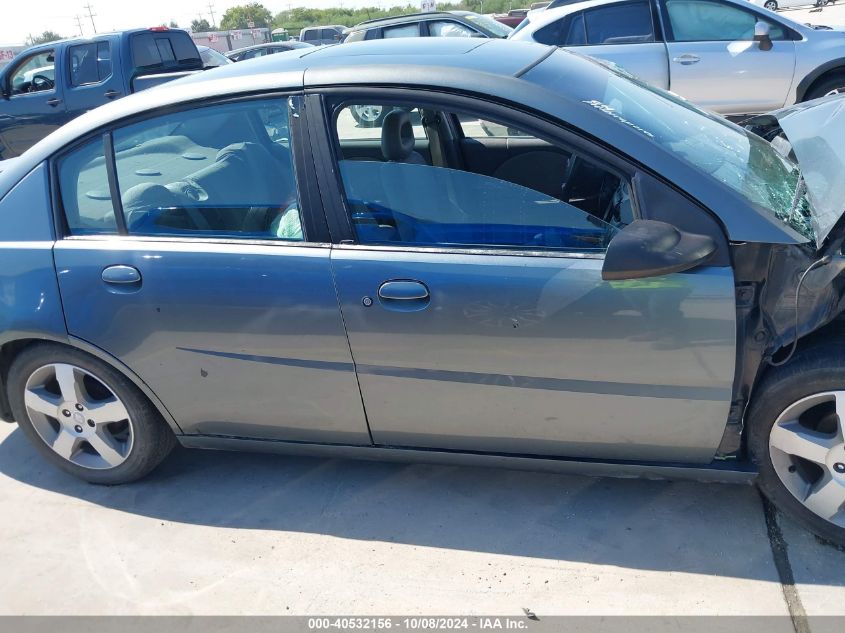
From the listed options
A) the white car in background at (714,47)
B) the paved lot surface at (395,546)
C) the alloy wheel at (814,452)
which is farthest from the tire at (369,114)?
the white car in background at (714,47)

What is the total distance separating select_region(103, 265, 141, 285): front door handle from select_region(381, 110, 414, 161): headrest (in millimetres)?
1038

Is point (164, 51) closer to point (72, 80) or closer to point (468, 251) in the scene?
point (72, 80)

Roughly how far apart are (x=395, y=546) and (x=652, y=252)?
140 centimetres

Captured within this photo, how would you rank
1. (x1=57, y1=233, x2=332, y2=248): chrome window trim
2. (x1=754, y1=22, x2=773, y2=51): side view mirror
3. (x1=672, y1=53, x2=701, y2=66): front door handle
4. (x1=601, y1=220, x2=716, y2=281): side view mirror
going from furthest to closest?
(x1=672, y1=53, x2=701, y2=66): front door handle, (x1=754, y1=22, x2=773, y2=51): side view mirror, (x1=57, y1=233, x2=332, y2=248): chrome window trim, (x1=601, y1=220, x2=716, y2=281): side view mirror

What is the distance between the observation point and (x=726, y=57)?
277 inches

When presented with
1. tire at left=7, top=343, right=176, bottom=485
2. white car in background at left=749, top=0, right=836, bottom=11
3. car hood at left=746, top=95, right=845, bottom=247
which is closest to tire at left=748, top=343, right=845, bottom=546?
car hood at left=746, top=95, right=845, bottom=247

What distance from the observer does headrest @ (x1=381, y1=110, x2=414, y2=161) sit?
275 centimetres

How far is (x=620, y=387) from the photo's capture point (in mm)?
2309

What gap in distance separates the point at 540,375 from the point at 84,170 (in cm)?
193

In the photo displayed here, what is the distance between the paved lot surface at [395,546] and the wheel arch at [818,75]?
576 cm

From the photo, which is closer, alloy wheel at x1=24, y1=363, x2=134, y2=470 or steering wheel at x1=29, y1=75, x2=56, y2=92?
alloy wheel at x1=24, y1=363, x2=134, y2=470

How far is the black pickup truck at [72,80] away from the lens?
892 centimetres

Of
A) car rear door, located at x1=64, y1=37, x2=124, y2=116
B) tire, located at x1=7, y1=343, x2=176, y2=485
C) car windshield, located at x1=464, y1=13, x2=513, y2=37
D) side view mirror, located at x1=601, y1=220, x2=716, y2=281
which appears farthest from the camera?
car windshield, located at x1=464, y1=13, x2=513, y2=37

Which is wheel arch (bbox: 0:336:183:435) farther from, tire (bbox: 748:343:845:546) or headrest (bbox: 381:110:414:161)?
tire (bbox: 748:343:845:546)
